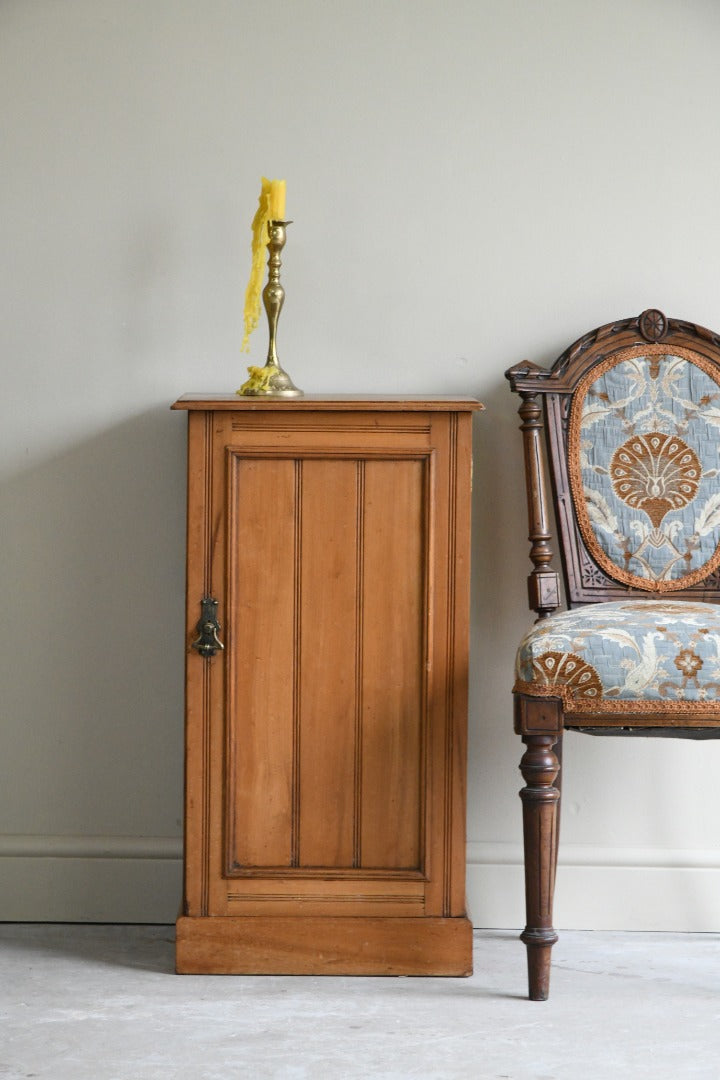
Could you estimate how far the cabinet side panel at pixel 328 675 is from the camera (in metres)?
1.99

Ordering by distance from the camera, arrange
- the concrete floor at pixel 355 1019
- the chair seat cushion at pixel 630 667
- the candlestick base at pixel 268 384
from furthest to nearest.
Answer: the candlestick base at pixel 268 384 → the chair seat cushion at pixel 630 667 → the concrete floor at pixel 355 1019

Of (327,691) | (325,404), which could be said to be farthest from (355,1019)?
(325,404)

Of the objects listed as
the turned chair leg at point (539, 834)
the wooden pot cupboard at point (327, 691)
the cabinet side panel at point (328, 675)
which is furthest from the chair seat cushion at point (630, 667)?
the cabinet side panel at point (328, 675)

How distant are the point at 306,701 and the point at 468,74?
131 cm

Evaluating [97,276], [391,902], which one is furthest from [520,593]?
[97,276]

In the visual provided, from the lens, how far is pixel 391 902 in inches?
78.3

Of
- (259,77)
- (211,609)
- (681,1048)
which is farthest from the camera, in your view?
(259,77)

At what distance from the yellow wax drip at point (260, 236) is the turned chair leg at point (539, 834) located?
3.16ft

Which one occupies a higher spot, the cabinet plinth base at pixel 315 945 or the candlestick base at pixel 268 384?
the candlestick base at pixel 268 384

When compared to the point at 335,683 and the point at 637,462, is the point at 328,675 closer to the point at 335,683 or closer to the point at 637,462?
the point at 335,683

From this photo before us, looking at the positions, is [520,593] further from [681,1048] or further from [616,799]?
[681,1048]

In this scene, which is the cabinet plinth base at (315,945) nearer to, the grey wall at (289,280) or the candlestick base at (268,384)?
the grey wall at (289,280)

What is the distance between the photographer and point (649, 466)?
2.20 meters

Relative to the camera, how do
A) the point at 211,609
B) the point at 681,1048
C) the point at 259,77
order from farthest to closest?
the point at 259,77 → the point at 211,609 → the point at 681,1048
